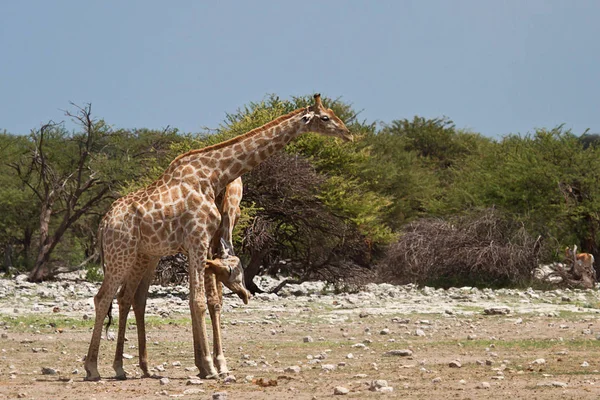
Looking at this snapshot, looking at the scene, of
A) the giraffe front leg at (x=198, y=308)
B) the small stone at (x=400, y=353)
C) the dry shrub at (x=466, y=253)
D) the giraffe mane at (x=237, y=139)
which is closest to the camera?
the giraffe front leg at (x=198, y=308)

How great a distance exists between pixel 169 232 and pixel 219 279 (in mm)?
1037

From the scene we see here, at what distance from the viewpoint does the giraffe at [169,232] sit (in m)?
11.2

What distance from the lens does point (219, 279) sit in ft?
39.2

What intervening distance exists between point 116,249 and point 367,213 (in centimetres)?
2075

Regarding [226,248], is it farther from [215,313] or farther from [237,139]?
[237,139]

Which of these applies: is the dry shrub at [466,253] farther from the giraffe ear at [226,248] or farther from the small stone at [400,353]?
the giraffe ear at [226,248]

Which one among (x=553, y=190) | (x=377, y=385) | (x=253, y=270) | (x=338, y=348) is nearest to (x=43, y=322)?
(x=338, y=348)

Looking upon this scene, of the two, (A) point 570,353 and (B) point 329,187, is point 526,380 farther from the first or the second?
(B) point 329,187

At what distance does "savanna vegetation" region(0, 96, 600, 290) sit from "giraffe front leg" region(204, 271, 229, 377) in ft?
45.4

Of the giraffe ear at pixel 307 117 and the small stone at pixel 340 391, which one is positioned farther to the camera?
the giraffe ear at pixel 307 117

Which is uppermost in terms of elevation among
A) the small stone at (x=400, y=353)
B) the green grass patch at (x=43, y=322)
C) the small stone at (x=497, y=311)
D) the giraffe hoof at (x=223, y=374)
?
the small stone at (x=497, y=311)

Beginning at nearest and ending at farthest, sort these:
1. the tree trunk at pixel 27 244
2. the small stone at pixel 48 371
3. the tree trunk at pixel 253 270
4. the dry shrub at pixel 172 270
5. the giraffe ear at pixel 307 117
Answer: the small stone at pixel 48 371
the giraffe ear at pixel 307 117
the dry shrub at pixel 172 270
the tree trunk at pixel 253 270
the tree trunk at pixel 27 244

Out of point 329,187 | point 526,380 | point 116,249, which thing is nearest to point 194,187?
point 116,249

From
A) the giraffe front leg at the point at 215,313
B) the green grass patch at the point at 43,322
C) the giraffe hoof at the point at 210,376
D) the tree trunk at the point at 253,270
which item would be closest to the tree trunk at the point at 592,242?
the tree trunk at the point at 253,270
